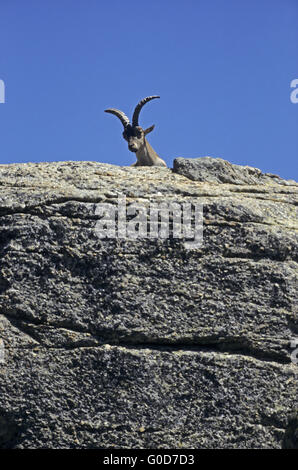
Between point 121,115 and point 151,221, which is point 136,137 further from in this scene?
point 151,221

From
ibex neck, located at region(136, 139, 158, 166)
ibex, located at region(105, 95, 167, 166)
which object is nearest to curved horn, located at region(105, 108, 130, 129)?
ibex, located at region(105, 95, 167, 166)

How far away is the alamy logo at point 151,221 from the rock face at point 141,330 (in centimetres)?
8

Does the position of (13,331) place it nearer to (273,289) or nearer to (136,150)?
(273,289)

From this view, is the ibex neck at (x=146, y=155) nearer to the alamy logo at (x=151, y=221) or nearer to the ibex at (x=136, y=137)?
the ibex at (x=136, y=137)

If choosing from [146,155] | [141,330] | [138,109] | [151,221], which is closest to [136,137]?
[146,155]

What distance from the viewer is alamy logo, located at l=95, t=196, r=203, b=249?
8.39 meters

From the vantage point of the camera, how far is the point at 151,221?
27.8ft

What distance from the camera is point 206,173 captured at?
9.62 m

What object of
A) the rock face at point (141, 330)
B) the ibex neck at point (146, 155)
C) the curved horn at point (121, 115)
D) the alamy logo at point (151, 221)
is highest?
the curved horn at point (121, 115)

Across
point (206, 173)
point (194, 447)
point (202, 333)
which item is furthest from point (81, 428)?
point (206, 173)

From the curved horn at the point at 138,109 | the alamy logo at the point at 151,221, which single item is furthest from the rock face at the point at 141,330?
the curved horn at the point at 138,109

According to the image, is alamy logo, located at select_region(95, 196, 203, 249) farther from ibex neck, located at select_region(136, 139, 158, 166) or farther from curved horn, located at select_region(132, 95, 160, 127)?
ibex neck, located at select_region(136, 139, 158, 166)

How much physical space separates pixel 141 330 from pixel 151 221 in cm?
151

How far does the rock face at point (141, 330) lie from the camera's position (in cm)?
789
